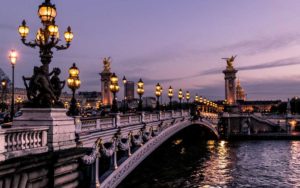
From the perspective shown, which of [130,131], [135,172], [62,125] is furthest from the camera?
[135,172]

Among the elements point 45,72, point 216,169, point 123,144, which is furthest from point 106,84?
point 45,72

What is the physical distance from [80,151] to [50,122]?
1855 mm

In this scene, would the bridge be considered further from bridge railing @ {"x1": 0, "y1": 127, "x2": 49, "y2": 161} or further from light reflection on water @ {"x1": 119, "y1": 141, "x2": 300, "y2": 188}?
light reflection on water @ {"x1": 119, "y1": 141, "x2": 300, "y2": 188}

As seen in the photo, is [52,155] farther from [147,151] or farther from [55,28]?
[147,151]

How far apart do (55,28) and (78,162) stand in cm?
513

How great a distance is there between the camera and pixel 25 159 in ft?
38.5

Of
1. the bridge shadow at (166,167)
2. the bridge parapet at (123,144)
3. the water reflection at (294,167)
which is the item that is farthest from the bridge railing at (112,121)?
the water reflection at (294,167)

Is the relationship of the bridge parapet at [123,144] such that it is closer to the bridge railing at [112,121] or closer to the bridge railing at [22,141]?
the bridge railing at [112,121]

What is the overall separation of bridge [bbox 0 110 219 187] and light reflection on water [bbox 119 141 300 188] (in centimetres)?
406

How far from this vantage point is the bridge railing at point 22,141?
37.6 feet

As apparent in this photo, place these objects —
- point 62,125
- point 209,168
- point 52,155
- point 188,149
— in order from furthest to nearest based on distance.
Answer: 1. point 188,149
2. point 209,168
3. point 62,125
4. point 52,155

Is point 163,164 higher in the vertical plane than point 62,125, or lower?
lower

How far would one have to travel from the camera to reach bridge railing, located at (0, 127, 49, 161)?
11.5 metres

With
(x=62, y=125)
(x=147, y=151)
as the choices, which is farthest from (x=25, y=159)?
(x=147, y=151)
